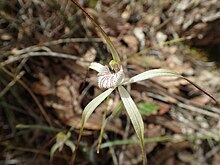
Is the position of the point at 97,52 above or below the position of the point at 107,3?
below

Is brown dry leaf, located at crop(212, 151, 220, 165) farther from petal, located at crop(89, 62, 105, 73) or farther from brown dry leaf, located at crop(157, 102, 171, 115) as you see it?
petal, located at crop(89, 62, 105, 73)

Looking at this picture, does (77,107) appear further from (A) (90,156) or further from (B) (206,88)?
(B) (206,88)

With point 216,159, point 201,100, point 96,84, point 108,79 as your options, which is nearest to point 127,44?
point 96,84

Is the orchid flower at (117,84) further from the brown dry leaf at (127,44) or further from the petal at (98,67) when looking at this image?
the brown dry leaf at (127,44)

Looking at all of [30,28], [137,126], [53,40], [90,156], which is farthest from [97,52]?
[137,126]

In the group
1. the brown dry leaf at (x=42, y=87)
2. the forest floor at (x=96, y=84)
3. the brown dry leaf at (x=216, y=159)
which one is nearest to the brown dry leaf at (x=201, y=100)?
the forest floor at (x=96, y=84)

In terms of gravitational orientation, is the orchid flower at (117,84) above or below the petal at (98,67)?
below
